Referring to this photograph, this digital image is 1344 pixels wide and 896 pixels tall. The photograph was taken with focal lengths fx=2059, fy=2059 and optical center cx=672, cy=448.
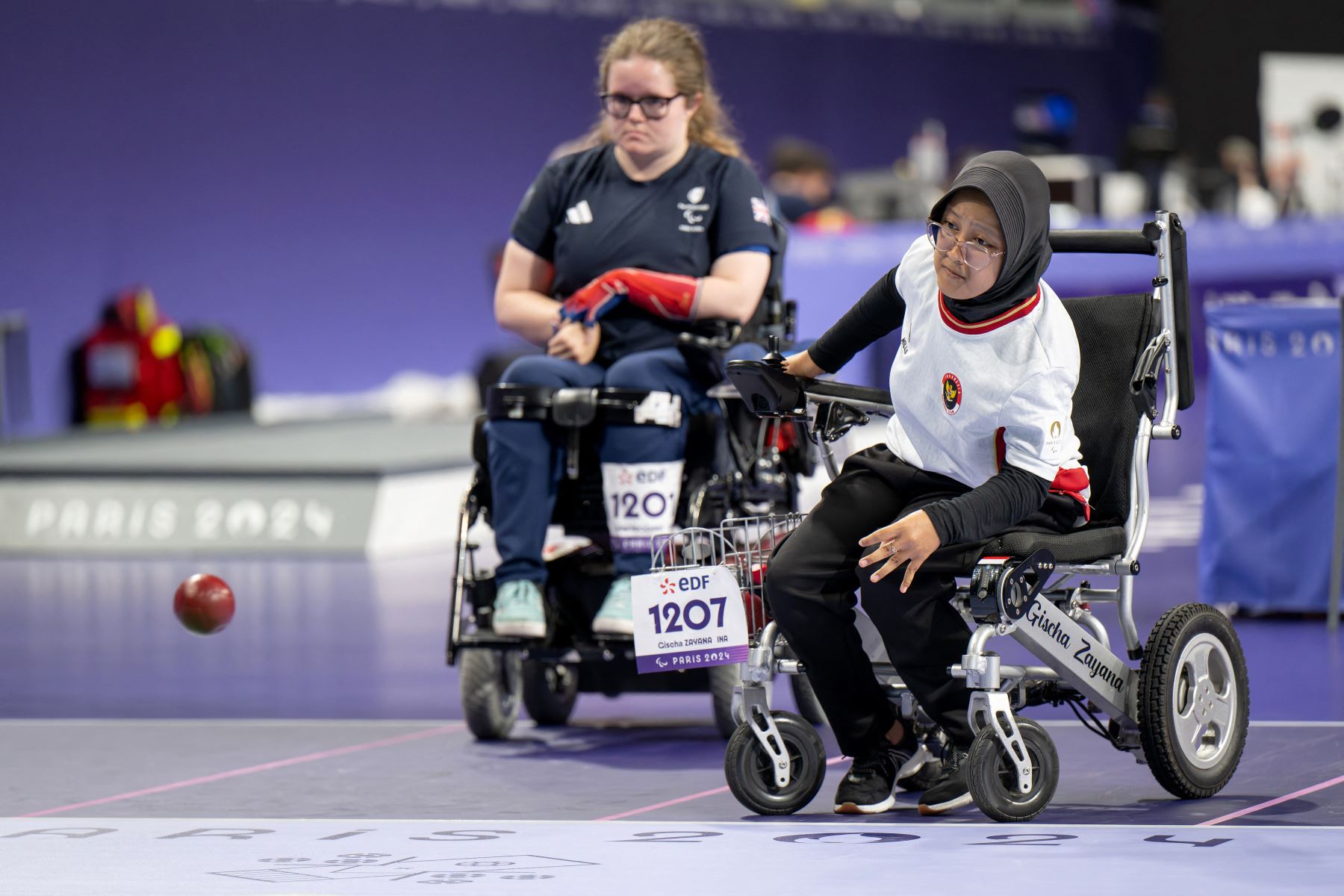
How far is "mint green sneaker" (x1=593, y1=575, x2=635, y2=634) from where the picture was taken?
4059mm

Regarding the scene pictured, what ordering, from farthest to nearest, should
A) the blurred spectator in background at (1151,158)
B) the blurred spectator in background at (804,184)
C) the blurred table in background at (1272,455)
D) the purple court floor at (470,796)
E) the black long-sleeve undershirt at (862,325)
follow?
1. the blurred spectator in background at (1151,158)
2. the blurred spectator in background at (804,184)
3. the blurred table in background at (1272,455)
4. the black long-sleeve undershirt at (862,325)
5. the purple court floor at (470,796)

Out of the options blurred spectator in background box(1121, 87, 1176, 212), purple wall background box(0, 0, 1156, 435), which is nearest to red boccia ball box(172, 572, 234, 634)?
purple wall background box(0, 0, 1156, 435)

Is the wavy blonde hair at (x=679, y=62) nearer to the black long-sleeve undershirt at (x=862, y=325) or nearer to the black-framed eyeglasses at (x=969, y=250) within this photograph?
the black long-sleeve undershirt at (x=862, y=325)

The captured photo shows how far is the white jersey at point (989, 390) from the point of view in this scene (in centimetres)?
310

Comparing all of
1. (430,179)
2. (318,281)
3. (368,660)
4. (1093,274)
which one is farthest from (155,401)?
(368,660)

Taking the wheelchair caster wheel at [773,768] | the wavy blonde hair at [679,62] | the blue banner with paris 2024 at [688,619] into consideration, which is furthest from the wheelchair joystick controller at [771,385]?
the wavy blonde hair at [679,62]

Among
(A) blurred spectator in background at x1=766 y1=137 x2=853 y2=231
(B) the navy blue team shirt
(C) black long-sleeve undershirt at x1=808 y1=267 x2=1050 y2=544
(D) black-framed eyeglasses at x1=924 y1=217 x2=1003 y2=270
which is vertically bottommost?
(C) black long-sleeve undershirt at x1=808 y1=267 x2=1050 y2=544

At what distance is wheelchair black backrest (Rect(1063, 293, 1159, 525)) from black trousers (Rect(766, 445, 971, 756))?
27 centimetres

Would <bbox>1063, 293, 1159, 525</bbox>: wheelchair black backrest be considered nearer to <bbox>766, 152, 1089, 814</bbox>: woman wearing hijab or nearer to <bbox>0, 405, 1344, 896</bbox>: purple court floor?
<bbox>766, 152, 1089, 814</bbox>: woman wearing hijab

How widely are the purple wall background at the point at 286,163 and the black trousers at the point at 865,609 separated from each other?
879 cm

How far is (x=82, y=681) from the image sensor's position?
17.1ft

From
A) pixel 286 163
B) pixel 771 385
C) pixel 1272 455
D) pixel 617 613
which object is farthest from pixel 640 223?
pixel 286 163

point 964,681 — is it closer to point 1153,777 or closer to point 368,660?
point 1153,777

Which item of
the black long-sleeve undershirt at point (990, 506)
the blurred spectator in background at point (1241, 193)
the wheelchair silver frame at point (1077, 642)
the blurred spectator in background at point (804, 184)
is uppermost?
the blurred spectator in background at point (1241, 193)
